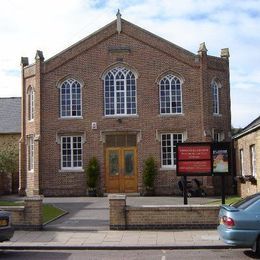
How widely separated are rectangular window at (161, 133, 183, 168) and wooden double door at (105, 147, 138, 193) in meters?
1.65

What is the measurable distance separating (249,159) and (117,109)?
28.5 ft

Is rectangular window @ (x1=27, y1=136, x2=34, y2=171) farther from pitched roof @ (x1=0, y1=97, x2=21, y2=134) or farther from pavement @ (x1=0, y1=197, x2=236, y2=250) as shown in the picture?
pavement @ (x1=0, y1=197, x2=236, y2=250)

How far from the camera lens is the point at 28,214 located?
16203 millimetres

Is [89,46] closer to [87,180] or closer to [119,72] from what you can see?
[119,72]

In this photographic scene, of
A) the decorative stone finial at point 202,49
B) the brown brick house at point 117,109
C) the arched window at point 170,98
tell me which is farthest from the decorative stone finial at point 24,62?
the decorative stone finial at point 202,49

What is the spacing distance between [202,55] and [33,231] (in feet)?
56.6

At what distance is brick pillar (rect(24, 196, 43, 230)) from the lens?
16.1m

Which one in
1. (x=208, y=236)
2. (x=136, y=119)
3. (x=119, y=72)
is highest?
(x=119, y=72)

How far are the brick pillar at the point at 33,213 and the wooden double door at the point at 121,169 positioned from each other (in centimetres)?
1356

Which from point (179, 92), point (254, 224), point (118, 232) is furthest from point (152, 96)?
point (254, 224)

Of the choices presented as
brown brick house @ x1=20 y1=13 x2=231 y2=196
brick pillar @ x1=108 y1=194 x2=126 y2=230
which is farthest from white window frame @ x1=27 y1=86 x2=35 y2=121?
brick pillar @ x1=108 y1=194 x2=126 y2=230

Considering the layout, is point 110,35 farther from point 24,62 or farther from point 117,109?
point 24,62

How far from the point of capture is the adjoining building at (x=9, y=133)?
116ft

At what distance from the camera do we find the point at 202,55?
98.0 ft
